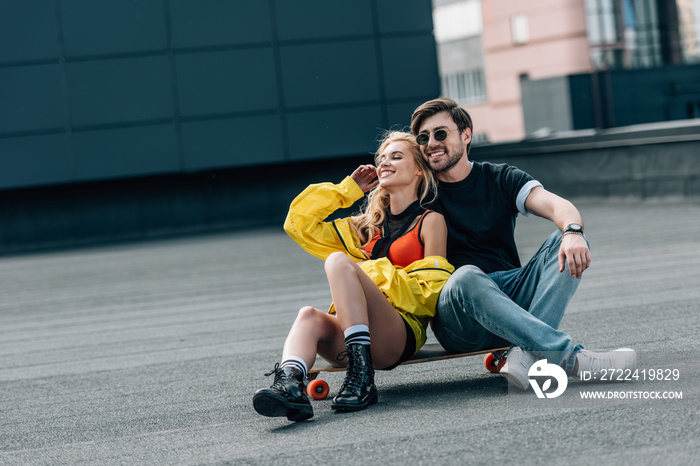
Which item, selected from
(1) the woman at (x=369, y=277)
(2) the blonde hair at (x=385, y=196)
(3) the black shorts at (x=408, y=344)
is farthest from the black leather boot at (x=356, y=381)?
(2) the blonde hair at (x=385, y=196)

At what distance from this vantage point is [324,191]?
4.31 meters

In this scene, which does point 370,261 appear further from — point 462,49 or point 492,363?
point 462,49

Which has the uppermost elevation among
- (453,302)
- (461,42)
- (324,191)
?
(461,42)

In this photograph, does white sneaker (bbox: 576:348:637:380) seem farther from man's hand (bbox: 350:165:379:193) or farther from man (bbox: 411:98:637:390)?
man's hand (bbox: 350:165:379:193)

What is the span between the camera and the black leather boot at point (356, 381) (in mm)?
3725

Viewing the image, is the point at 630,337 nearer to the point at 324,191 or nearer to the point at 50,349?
the point at 324,191

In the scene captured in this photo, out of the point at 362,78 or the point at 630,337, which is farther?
the point at 362,78

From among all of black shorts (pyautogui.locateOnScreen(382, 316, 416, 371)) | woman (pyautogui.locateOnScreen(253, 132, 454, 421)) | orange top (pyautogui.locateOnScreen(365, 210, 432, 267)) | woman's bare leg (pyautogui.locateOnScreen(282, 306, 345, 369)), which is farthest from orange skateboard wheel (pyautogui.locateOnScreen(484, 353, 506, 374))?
woman's bare leg (pyautogui.locateOnScreen(282, 306, 345, 369))

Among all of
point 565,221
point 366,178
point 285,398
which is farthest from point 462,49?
point 285,398

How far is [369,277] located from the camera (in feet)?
12.8

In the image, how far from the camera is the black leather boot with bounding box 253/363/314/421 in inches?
138

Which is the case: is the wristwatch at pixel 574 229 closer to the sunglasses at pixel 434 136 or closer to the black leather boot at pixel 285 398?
the sunglasses at pixel 434 136

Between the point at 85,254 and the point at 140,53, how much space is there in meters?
4.16

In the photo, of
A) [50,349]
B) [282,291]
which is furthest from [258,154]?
[50,349]
